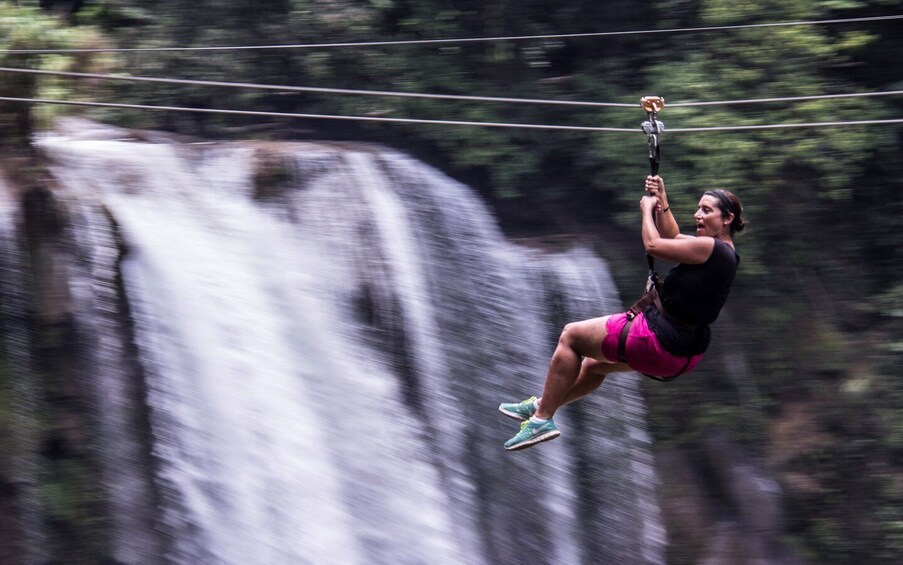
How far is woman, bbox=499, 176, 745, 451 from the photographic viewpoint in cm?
459

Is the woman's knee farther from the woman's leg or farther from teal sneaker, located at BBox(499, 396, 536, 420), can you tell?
teal sneaker, located at BBox(499, 396, 536, 420)

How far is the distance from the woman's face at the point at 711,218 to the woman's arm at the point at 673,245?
124mm

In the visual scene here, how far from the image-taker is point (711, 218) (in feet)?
15.4

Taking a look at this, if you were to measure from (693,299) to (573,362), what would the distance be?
2.20 feet

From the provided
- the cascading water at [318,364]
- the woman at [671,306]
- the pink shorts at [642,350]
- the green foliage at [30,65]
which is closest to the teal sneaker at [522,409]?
the woman at [671,306]

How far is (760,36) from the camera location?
9.61 metres

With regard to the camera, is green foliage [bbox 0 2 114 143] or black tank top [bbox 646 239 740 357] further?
green foliage [bbox 0 2 114 143]

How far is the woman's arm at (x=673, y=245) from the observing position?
4520 mm

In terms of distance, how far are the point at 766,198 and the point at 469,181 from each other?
120 inches

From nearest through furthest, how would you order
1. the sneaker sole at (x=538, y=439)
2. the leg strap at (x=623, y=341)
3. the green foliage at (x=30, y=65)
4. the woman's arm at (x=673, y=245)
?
the woman's arm at (x=673, y=245) → the leg strap at (x=623, y=341) → the sneaker sole at (x=538, y=439) → the green foliage at (x=30, y=65)

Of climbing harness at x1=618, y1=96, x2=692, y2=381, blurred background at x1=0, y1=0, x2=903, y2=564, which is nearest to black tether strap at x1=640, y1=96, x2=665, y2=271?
climbing harness at x1=618, y1=96, x2=692, y2=381

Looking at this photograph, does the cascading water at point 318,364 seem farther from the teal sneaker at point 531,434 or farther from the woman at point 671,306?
the woman at point 671,306

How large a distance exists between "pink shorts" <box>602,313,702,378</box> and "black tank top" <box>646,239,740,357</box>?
37 mm

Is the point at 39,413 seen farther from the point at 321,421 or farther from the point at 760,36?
the point at 760,36
